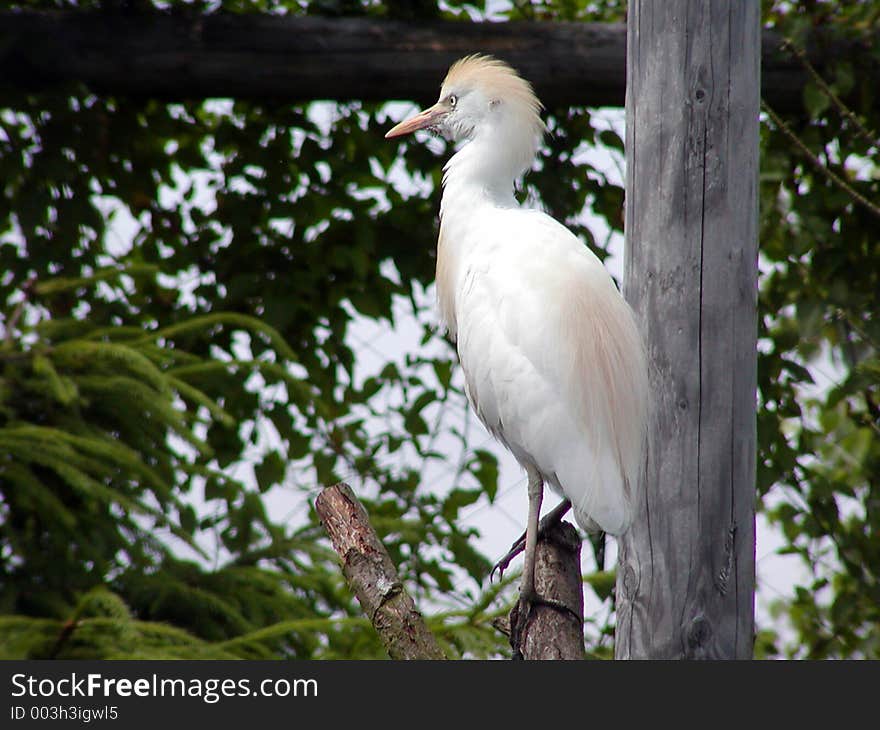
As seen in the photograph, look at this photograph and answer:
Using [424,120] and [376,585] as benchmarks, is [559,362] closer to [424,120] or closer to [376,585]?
[376,585]

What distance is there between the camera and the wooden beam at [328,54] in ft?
8.46

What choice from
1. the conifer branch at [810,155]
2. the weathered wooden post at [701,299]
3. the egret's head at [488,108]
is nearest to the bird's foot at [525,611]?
the weathered wooden post at [701,299]

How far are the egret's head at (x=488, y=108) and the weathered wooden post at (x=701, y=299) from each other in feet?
1.14

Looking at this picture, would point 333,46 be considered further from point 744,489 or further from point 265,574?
point 744,489

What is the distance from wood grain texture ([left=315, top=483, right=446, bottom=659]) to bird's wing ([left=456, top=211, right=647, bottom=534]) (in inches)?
11.0

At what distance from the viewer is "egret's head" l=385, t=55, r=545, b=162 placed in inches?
78.4

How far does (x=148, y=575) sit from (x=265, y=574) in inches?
9.0

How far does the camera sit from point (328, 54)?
102 inches

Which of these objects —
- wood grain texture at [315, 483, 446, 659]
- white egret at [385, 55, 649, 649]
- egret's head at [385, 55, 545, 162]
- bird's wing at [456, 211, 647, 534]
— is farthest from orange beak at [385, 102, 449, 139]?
wood grain texture at [315, 483, 446, 659]

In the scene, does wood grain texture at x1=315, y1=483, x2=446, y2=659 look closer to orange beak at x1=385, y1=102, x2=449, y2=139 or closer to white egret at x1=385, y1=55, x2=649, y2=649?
white egret at x1=385, y1=55, x2=649, y2=649

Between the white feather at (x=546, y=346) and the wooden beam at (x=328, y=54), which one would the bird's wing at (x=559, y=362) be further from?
the wooden beam at (x=328, y=54)

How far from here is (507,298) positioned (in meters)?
1.81

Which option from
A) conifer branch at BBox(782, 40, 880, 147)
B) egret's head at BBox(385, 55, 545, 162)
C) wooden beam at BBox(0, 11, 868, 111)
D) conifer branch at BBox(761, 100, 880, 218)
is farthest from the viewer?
wooden beam at BBox(0, 11, 868, 111)

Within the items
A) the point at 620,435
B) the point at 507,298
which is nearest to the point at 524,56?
the point at 507,298
